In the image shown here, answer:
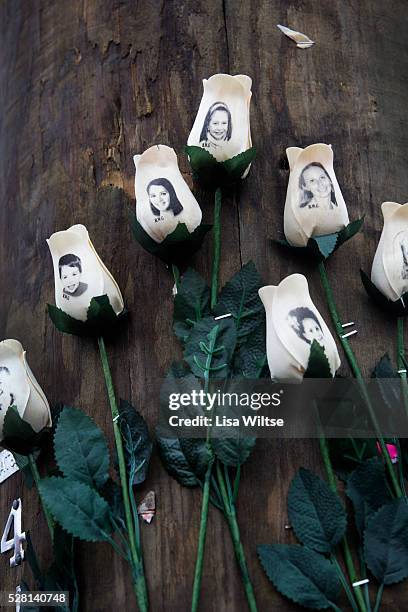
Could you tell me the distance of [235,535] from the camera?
1.25 meters

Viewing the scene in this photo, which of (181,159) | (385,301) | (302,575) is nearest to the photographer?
(302,575)

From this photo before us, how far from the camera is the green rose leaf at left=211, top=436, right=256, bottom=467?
1287mm

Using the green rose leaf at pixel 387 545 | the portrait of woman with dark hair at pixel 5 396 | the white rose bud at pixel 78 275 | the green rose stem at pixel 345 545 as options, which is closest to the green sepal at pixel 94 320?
the white rose bud at pixel 78 275

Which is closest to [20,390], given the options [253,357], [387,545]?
[253,357]

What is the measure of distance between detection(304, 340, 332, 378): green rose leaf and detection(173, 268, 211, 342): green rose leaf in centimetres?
21

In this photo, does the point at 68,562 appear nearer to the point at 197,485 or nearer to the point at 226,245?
the point at 197,485

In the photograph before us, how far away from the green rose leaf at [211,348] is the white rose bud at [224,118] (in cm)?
28

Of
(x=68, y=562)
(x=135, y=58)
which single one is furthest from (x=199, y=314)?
(x=135, y=58)

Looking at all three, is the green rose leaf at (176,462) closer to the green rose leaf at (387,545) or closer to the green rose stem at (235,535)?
the green rose stem at (235,535)

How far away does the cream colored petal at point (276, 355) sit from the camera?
1.27m

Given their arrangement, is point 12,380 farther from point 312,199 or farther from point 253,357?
point 312,199

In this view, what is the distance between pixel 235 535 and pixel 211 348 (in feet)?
0.87

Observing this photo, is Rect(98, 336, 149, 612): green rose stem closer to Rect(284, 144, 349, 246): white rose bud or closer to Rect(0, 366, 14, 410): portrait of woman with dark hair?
Rect(0, 366, 14, 410): portrait of woman with dark hair

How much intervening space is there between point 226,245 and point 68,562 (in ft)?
1.78
